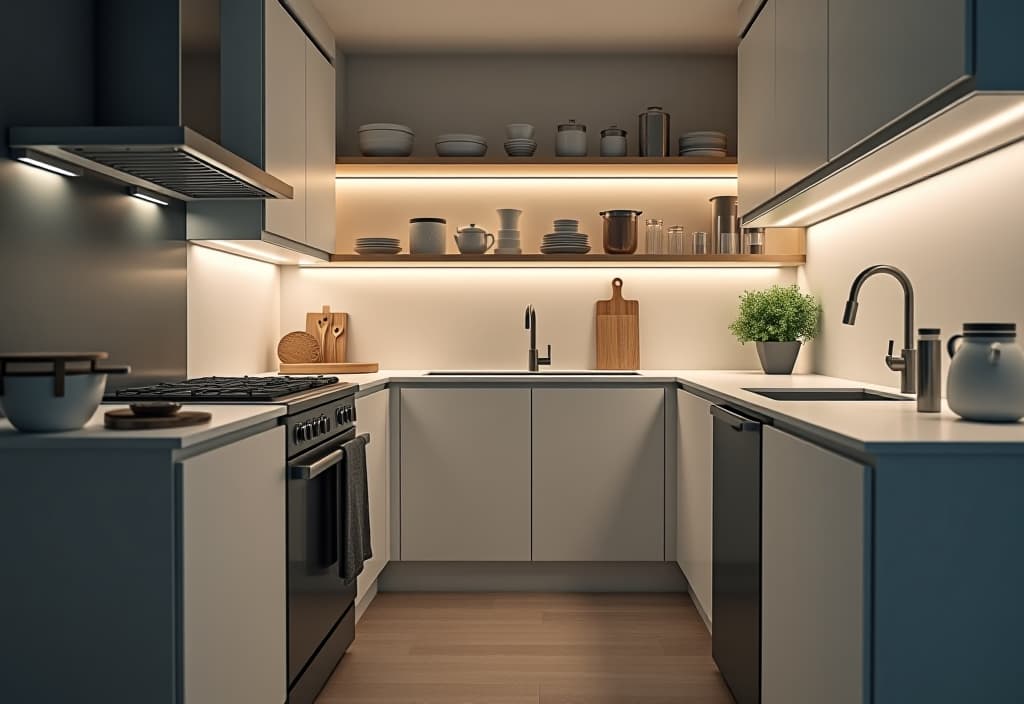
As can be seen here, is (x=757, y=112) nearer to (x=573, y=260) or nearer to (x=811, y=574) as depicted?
(x=573, y=260)

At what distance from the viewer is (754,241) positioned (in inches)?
159

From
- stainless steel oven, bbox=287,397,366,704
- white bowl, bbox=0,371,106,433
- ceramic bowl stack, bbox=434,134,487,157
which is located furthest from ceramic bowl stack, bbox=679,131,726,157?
white bowl, bbox=0,371,106,433

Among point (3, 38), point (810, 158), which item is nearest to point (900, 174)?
point (810, 158)

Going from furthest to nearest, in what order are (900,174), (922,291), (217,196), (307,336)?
(307,336)
(217,196)
(922,291)
(900,174)

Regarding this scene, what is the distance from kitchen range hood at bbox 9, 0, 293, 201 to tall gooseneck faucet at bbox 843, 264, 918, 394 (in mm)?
1710

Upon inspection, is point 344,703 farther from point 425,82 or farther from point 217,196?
point 425,82

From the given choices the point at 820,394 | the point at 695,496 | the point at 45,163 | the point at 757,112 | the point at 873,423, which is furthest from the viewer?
the point at 757,112

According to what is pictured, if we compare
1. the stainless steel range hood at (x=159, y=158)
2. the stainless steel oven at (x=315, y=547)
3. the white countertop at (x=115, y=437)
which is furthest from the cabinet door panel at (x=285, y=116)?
the white countertop at (x=115, y=437)

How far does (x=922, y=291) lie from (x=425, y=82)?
8.53ft

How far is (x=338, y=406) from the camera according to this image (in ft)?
9.26

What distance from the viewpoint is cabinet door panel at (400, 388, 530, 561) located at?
367 centimetres

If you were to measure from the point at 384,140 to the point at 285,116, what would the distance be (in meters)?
0.81

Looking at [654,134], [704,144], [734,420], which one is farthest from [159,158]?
[704,144]

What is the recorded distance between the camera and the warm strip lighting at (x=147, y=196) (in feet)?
8.93
